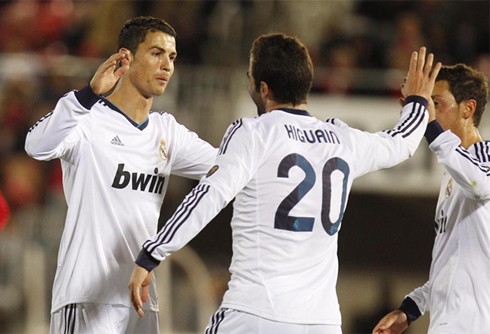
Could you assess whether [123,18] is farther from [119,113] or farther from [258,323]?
[258,323]

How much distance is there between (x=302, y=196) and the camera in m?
3.86

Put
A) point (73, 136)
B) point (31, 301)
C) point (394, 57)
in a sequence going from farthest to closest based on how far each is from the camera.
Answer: point (394, 57)
point (31, 301)
point (73, 136)

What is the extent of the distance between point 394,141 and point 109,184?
150cm

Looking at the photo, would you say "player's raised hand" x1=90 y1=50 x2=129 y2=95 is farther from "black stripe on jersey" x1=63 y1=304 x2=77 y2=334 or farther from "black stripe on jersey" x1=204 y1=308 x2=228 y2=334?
"black stripe on jersey" x1=204 y1=308 x2=228 y2=334

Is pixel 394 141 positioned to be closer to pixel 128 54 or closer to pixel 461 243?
pixel 461 243

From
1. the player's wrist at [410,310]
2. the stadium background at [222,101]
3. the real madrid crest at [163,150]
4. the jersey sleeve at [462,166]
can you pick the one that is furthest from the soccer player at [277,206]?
the stadium background at [222,101]

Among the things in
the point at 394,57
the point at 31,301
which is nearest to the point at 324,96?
the point at 394,57

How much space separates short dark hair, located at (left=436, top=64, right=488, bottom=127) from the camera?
15.8ft

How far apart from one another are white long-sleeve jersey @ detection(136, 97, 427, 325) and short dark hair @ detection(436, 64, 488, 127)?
1.14 m

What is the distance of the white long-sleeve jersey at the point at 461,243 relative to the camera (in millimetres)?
4340

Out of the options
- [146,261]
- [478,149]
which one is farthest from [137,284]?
[478,149]

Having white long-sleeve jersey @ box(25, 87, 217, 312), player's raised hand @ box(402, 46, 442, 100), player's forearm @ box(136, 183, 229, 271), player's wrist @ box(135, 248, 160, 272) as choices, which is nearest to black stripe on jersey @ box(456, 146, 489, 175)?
player's raised hand @ box(402, 46, 442, 100)

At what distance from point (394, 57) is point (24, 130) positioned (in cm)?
503

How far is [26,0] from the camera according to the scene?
1365 centimetres
